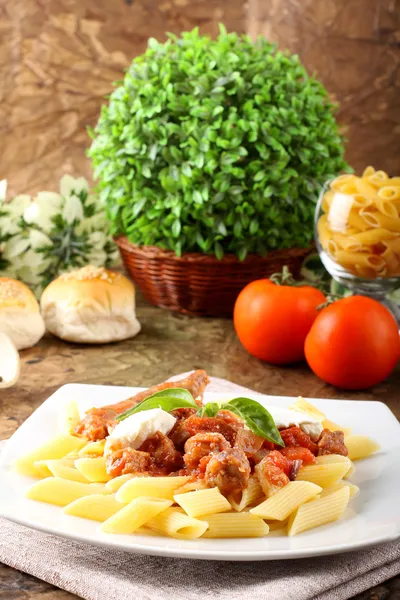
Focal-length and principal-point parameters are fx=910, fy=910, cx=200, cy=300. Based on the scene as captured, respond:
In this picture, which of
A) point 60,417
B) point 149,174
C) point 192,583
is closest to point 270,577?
point 192,583

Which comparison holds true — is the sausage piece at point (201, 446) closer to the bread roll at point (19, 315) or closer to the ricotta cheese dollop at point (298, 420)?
the ricotta cheese dollop at point (298, 420)

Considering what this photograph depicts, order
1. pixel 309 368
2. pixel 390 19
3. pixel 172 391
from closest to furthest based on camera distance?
1. pixel 172 391
2. pixel 309 368
3. pixel 390 19

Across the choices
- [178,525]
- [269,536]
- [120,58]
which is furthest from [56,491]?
[120,58]

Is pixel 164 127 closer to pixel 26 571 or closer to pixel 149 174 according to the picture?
pixel 149 174

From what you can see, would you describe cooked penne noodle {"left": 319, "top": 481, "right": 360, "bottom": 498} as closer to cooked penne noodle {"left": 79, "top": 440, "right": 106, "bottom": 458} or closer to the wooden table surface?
cooked penne noodle {"left": 79, "top": 440, "right": 106, "bottom": 458}

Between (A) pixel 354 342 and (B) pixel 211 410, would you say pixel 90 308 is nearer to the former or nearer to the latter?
(A) pixel 354 342

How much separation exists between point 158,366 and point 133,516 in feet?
2.99

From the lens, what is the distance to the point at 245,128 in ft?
6.62

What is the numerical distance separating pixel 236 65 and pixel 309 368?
0.72 meters

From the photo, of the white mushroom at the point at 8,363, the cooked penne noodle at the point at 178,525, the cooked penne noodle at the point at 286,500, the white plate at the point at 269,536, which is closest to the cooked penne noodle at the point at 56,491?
the white plate at the point at 269,536

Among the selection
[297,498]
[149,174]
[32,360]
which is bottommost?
[32,360]

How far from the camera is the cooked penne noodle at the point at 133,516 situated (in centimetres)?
107

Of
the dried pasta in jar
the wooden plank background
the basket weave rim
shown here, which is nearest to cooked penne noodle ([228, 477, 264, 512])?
the dried pasta in jar

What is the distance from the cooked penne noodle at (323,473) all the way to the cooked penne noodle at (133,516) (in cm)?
21
